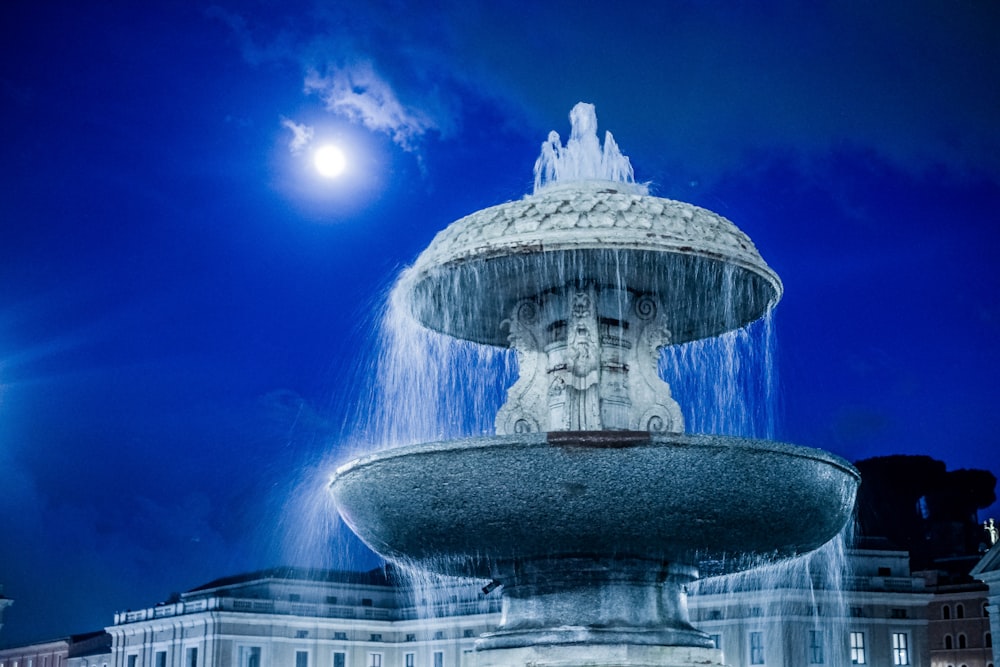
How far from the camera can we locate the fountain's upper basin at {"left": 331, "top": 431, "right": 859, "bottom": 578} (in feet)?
24.2

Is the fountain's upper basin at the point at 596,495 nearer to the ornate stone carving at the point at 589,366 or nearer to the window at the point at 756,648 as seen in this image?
the ornate stone carving at the point at 589,366

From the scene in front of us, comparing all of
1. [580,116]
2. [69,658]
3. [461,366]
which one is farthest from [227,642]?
[580,116]

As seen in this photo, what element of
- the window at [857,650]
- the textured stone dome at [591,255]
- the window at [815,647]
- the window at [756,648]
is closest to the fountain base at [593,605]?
the textured stone dome at [591,255]

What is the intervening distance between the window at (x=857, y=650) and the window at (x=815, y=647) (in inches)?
82.7

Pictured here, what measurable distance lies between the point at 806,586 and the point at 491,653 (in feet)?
140

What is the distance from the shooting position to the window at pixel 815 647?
159 feet

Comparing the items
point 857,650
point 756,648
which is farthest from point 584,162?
point 857,650

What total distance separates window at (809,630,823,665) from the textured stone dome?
135 feet

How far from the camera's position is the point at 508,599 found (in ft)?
28.3

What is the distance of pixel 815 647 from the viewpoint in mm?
48812

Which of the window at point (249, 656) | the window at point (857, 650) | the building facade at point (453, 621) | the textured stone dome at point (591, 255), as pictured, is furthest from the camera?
the window at point (249, 656)

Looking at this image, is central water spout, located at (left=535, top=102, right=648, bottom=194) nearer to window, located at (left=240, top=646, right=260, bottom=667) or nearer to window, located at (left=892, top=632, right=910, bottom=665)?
window, located at (left=892, top=632, right=910, bottom=665)

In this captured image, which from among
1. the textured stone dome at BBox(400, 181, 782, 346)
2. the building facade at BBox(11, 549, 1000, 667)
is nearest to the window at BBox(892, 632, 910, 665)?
the building facade at BBox(11, 549, 1000, 667)

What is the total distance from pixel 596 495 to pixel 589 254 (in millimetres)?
2094
